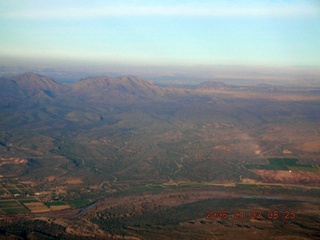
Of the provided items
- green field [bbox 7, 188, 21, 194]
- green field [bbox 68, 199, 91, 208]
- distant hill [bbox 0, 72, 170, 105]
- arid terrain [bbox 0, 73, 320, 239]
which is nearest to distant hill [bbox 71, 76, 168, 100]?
distant hill [bbox 0, 72, 170, 105]

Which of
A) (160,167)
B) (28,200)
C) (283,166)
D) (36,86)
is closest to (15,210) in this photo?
(28,200)

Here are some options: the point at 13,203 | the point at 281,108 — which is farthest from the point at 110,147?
the point at 281,108

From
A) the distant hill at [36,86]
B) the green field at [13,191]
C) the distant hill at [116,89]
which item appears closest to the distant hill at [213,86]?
the distant hill at [116,89]

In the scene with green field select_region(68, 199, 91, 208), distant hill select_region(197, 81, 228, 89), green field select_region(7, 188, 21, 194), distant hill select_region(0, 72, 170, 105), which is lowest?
green field select_region(68, 199, 91, 208)

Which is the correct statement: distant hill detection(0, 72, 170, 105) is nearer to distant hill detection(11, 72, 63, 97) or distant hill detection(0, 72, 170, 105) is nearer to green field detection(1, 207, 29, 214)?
distant hill detection(11, 72, 63, 97)

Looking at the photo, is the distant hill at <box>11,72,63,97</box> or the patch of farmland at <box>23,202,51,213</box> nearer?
the patch of farmland at <box>23,202,51,213</box>

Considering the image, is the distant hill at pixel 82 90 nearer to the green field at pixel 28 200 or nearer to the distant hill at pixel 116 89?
the distant hill at pixel 116 89

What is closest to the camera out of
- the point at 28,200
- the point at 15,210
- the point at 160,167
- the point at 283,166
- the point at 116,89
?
the point at 15,210

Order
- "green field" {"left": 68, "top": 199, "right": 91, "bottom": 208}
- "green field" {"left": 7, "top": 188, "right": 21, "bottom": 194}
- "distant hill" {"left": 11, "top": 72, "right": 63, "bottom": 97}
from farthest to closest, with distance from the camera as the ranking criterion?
"distant hill" {"left": 11, "top": 72, "right": 63, "bottom": 97}
"green field" {"left": 7, "top": 188, "right": 21, "bottom": 194}
"green field" {"left": 68, "top": 199, "right": 91, "bottom": 208}

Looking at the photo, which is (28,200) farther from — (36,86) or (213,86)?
(213,86)

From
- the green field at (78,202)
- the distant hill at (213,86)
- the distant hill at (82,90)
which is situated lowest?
the green field at (78,202)

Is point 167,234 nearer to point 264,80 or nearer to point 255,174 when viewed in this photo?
point 255,174
